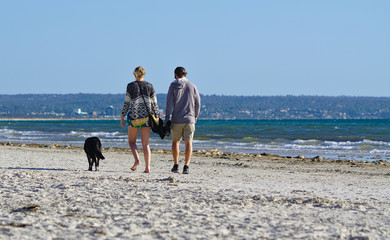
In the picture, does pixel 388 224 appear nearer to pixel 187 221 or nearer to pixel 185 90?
pixel 187 221

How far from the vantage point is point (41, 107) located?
169000 mm

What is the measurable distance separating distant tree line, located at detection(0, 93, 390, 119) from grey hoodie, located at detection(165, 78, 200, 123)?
112341 millimetres

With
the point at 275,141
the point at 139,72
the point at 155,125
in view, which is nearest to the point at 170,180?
the point at 155,125

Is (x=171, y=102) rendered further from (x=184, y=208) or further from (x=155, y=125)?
(x=184, y=208)

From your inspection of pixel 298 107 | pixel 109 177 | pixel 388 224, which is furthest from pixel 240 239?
pixel 298 107

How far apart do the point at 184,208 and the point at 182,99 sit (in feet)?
10.3

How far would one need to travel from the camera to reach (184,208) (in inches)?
208

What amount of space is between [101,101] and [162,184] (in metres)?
159

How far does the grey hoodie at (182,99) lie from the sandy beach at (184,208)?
0.94 m

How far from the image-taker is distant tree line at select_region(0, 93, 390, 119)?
138 m

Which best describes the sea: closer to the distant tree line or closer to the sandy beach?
the sandy beach

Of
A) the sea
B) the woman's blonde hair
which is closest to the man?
the woman's blonde hair

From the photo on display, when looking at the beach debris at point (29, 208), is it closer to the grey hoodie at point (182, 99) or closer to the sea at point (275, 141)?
the grey hoodie at point (182, 99)

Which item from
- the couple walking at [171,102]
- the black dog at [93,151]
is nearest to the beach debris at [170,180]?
the couple walking at [171,102]
